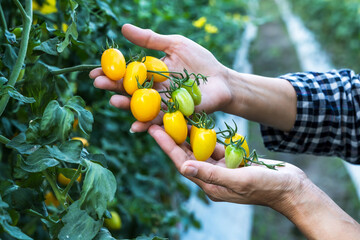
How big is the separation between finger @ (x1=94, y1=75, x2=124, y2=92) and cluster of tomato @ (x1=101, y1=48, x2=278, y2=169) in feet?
0.05

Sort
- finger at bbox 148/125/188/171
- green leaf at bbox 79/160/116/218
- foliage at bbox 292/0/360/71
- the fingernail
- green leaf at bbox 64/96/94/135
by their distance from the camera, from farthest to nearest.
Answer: foliage at bbox 292/0/360/71 < finger at bbox 148/125/188/171 < the fingernail < green leaf at bbox 64/96/94/135 < green leaf at bbox 79/160/116/218

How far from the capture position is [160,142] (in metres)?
1.14

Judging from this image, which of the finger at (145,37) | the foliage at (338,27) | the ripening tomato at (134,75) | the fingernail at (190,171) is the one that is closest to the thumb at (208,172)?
the fingernail at (190,171)

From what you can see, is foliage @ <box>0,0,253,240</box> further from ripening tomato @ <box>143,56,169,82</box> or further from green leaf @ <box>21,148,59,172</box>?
ripening tomato @ <box>143,56,169,82</box>

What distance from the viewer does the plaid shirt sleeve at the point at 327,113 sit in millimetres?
1586

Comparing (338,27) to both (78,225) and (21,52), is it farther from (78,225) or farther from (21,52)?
(78,225)

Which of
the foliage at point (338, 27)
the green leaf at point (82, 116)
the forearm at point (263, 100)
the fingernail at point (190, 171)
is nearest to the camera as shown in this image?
the green leaf at point (82, 116)

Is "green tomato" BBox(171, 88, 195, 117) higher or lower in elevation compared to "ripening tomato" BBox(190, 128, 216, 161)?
higher

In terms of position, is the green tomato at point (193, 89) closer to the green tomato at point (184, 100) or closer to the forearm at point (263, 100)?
the green tomato at point (184, 100)

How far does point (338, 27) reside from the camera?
7477 millimetres

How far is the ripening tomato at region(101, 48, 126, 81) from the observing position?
1.16 metres

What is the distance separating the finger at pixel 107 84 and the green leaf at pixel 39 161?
0.40m

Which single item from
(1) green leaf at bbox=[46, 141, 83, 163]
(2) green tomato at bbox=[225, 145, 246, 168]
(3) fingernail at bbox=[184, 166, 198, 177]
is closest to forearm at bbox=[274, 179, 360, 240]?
(2) green tomato at bbox=[225, 145, 246, 168]

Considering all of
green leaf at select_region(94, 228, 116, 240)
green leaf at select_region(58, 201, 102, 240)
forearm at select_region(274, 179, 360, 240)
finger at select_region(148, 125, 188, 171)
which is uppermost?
green leaf at select_region(58, 201, 102, 240)
